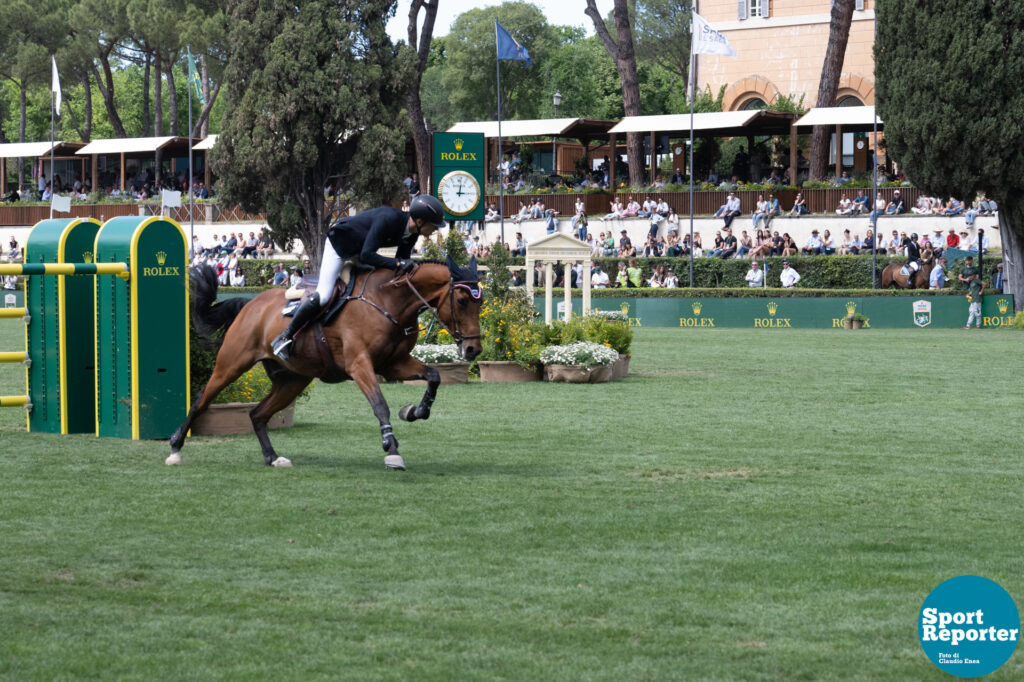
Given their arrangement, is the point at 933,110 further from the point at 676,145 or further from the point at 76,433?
the point at 76,433

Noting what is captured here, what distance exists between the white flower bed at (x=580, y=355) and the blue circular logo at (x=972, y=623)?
1521 centimetres

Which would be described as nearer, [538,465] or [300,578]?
[300,578]

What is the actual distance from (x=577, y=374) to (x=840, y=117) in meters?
29.9

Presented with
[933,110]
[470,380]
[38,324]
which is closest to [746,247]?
[933,110]

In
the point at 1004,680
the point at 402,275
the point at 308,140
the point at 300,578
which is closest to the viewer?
the point at 1004,680

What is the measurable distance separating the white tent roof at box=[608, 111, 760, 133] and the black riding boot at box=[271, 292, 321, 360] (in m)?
41.1

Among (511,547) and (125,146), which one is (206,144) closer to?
(125,146)

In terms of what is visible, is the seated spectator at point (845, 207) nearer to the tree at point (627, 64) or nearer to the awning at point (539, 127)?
the tree at point (627, 64)

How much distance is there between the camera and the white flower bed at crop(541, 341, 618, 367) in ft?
66.5

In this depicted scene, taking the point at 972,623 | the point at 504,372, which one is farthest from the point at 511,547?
the point at 504,372

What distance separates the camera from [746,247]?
44.6 metres

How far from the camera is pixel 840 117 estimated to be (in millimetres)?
47312

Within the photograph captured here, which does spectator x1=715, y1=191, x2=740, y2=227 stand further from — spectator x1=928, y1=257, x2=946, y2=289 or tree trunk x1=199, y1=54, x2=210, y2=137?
tree trunk x1=199, y1=54, x2=210, y2=137

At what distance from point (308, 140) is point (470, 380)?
29098mm
